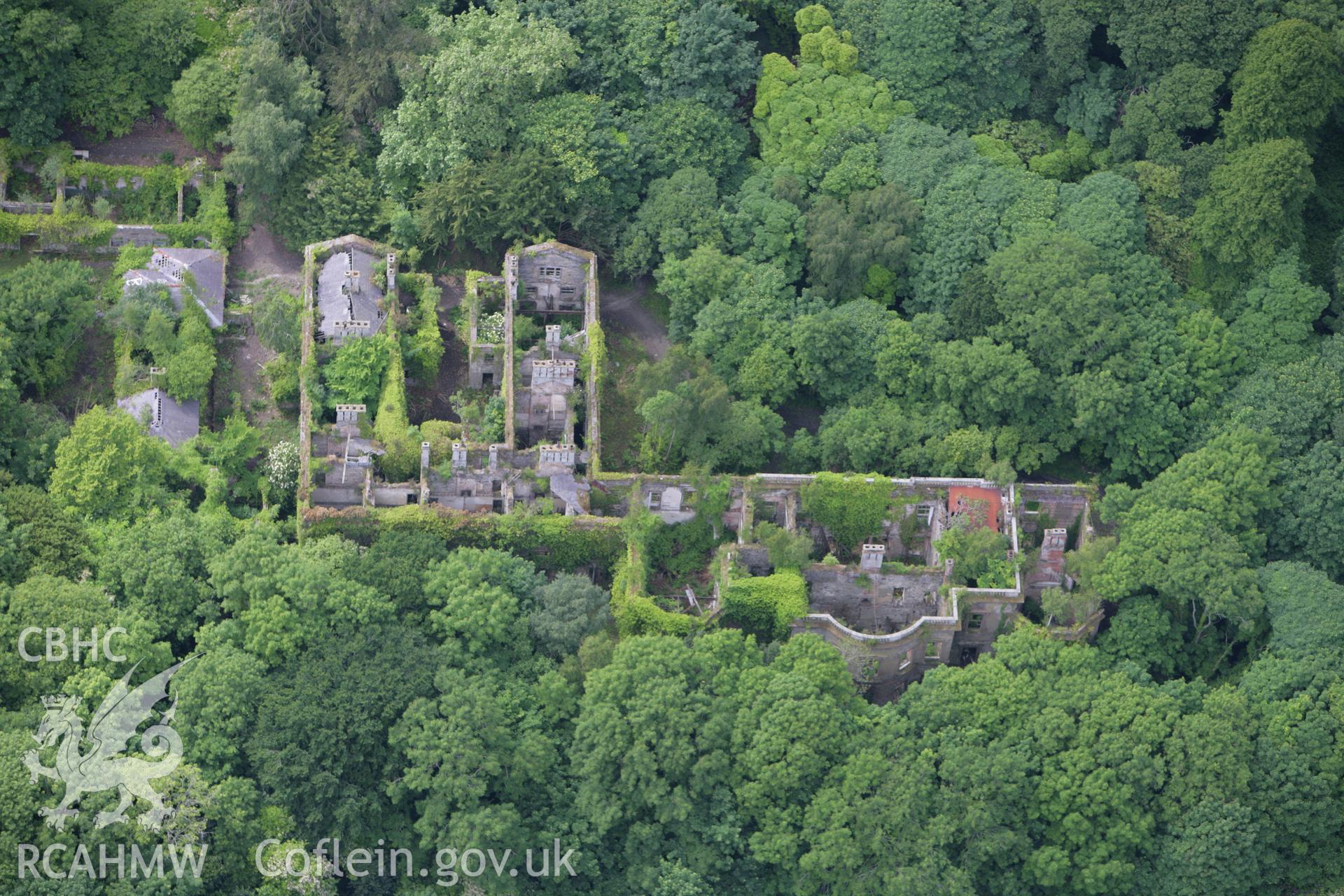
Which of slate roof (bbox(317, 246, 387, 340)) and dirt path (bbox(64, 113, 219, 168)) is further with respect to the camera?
dirt path (bbox(64, 113, 219, 168))

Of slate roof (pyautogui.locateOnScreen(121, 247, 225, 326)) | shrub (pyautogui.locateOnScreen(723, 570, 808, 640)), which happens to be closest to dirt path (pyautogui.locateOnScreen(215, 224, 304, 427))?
slate roof (pyautogui.locateOnScreen(121, 247, 225, 326))

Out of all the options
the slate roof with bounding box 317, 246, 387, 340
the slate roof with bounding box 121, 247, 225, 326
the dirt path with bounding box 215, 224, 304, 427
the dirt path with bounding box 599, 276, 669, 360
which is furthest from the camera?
the dirt path with bounding box 599, 276, 669, 360

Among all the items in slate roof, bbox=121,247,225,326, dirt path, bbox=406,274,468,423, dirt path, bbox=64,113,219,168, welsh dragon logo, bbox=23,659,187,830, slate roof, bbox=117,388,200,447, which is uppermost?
dirt path, bbox=64,113,219,168

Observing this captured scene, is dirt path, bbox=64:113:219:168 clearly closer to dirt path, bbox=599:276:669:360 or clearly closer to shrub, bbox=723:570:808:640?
dirt path, bbox=599:276:669:360

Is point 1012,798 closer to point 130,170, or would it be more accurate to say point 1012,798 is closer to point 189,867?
point 189,867

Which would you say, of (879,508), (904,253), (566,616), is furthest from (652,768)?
(904,253)

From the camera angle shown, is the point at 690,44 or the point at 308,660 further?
the point at 690,44
